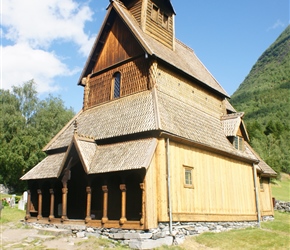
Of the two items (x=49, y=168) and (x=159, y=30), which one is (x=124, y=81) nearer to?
(x=159, y=30)

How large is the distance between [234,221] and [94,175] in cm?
981

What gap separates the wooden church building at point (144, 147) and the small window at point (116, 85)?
0.07m

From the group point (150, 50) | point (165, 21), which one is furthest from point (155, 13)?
point (150, 50)

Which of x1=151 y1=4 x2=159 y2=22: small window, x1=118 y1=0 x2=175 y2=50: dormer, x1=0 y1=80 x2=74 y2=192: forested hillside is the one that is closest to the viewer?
x1=118 y1=0 x2=175 y2=50: dormer

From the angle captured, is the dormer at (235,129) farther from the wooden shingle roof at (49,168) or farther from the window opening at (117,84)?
the wooden shingle roof at (49,168)

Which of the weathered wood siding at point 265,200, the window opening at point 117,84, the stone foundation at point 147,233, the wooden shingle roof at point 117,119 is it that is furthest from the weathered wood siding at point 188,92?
the stone foundation at point 147,233

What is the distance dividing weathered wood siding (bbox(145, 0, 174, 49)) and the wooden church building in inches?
3.4

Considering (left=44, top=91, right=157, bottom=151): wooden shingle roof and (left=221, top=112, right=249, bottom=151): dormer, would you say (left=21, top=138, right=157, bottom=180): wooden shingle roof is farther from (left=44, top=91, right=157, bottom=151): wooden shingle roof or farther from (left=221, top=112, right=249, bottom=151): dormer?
(left=221, top=112, right=249, bottom=151): dormer

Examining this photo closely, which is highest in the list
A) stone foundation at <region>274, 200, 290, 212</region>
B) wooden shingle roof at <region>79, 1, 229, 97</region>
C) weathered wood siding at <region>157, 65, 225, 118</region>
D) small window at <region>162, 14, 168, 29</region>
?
small window at <region>162, 14, 168, 29</region>

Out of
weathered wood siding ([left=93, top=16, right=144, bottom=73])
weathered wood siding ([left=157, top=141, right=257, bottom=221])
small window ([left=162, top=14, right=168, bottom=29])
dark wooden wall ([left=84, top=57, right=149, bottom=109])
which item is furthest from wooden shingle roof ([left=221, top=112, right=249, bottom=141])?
weathered wood siding ([left=93, top=16, right=144, bottom=73])

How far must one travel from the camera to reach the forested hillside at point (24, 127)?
1624 inches

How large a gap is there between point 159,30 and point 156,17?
973 mm

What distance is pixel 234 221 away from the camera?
19953 mm

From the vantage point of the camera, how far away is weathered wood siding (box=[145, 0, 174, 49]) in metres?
21.5
